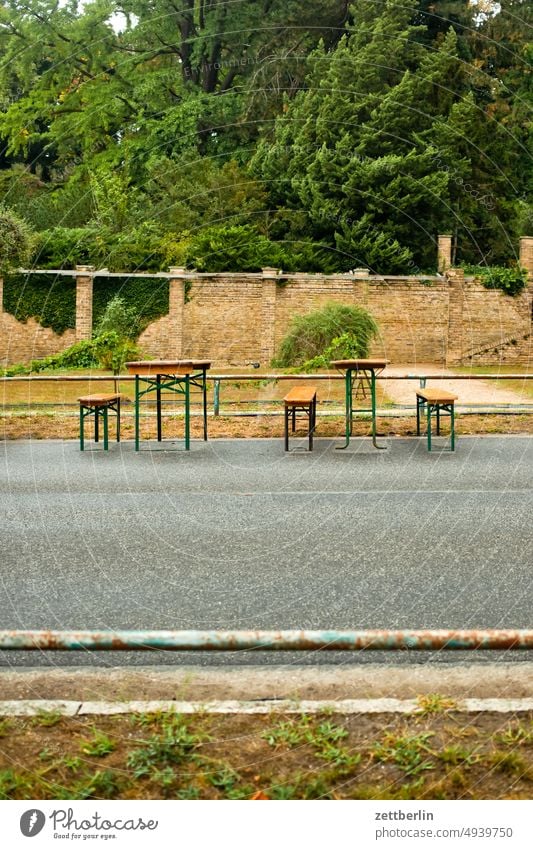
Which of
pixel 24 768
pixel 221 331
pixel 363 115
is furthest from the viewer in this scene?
pixel 221 331

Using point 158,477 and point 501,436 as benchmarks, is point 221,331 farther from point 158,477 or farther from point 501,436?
point 158,477

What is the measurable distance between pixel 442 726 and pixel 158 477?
6.72 meters

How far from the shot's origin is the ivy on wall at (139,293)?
3006 centimetres

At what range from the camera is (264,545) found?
6.62 metres

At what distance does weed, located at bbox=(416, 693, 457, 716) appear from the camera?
3535 millimetres

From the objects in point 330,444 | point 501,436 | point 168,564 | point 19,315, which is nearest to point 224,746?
point 168,564

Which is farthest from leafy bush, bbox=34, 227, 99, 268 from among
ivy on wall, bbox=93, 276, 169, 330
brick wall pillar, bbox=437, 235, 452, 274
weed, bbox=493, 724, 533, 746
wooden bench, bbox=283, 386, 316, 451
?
weed, bbox=493, 724, 533, 746

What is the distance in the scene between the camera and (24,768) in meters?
3.09

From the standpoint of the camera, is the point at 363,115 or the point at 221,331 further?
the point at 221,331

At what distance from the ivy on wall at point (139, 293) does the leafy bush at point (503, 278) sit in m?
10.3

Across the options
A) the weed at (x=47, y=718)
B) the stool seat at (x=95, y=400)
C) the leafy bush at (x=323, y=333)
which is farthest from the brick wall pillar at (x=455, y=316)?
the weed at (x=47, y=718)

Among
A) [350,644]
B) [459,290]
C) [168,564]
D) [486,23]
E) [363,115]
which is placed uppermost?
[486,23]

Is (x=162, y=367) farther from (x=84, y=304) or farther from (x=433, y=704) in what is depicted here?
(x=84, y=304)

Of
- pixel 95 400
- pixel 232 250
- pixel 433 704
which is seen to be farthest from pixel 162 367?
pixel 232 250
